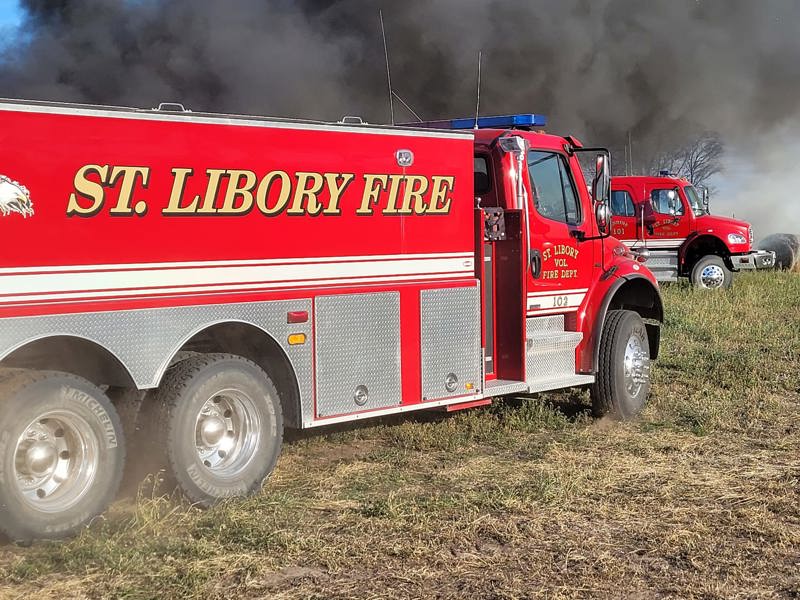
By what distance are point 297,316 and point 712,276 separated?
13826 mm

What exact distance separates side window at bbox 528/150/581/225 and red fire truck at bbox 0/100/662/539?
3cm

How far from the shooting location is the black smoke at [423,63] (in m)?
12.6

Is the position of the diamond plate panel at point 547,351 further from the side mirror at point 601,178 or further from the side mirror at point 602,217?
the side mirror at point 601,178

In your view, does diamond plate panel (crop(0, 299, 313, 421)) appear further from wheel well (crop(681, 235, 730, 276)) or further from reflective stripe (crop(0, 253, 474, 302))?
wheel well (crop(681, 235, 730, 276))

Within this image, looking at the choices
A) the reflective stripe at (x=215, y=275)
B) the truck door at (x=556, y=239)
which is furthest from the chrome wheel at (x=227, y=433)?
the truck door at (x=556, y=239)

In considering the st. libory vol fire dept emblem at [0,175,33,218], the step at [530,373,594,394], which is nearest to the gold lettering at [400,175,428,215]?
the step at [530,373,594,394]

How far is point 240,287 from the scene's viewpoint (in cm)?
525

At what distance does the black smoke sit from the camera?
1260cm

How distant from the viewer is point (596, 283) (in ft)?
24.9

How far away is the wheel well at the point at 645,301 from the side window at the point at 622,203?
32.9 ft

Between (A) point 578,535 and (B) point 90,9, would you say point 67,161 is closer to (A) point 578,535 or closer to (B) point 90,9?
(A) point 578,535

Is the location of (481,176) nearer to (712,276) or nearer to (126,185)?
(126,185)

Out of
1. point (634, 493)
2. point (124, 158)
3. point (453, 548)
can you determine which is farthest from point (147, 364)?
point (634, 493)

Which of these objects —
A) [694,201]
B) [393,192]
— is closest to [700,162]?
[694,201]
